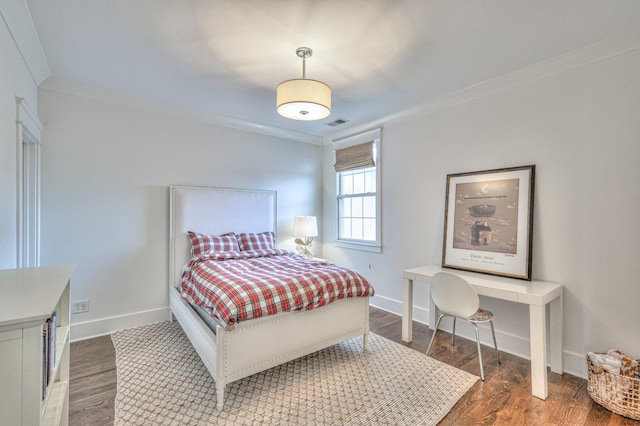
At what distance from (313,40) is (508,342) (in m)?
3.09

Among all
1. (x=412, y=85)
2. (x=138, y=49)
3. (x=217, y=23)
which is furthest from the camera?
(x=412, y=85)

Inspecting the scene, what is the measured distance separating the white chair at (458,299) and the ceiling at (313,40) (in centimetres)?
182

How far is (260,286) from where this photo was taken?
2225 millimetres

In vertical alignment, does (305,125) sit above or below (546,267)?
above

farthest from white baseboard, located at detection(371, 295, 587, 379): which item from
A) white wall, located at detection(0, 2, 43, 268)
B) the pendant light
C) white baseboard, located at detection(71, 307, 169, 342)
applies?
white wall, located at detection(0, 2, 43, 268)

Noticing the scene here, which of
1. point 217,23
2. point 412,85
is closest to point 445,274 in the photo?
point 412,85

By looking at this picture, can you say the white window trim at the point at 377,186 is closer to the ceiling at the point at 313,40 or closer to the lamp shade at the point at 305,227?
the lamp shade at the point at 305,227

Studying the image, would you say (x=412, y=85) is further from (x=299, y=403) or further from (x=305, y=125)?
(x=299, y=403)

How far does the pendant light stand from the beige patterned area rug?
210 centimetres

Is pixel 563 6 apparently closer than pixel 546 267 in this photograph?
Yes

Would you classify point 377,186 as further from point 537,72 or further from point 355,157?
point 537,72

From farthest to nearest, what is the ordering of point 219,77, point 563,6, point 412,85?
1. point 412,85
2. point 219,77
3. point 563,6

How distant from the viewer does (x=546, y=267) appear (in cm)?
252

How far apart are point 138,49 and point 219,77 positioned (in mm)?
651
